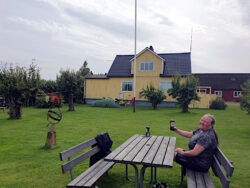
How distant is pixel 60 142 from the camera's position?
7.82m

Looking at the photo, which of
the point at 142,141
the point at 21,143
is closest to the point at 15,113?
the point at 21,143

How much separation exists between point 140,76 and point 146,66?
1.50 meters

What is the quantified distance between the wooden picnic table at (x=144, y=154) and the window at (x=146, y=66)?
2206cm

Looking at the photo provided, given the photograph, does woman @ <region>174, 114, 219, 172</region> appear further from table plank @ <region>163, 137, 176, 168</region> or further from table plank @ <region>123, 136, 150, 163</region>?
table plank @ <region>123, 136, 150, 163</region>

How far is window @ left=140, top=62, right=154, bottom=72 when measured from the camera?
26500 mm

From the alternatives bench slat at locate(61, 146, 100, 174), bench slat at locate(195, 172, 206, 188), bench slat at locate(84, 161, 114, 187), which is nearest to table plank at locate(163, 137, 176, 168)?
bench slat at locate(195, 172, 206, 188)

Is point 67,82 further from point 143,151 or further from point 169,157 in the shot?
point 169,157

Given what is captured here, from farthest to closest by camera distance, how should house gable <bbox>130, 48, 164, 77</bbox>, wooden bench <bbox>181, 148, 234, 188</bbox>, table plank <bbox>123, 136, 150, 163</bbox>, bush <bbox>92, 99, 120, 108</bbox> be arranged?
house gable <bbox>130, 48, 164, 77</bbox>, bush <bbox>92, 99, 120, 108</bbox>, table plank <bbox>123, 136, 150, 163</bbox>, wooden bench <bbox>181, 148, 234, 188</bbox>

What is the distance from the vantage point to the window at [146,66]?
26.5 m

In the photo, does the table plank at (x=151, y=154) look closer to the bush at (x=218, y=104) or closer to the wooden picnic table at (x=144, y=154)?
the wooden picnic table at (x=144, y=154)

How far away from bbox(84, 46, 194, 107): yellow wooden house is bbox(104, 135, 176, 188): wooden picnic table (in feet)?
→ 66.9

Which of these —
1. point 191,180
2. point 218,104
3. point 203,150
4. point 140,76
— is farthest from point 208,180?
point 140,76

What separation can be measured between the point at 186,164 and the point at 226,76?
→ 4514cm

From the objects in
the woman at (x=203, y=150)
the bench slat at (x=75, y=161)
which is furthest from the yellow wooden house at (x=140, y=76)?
the woman at (x=203, y=150)
